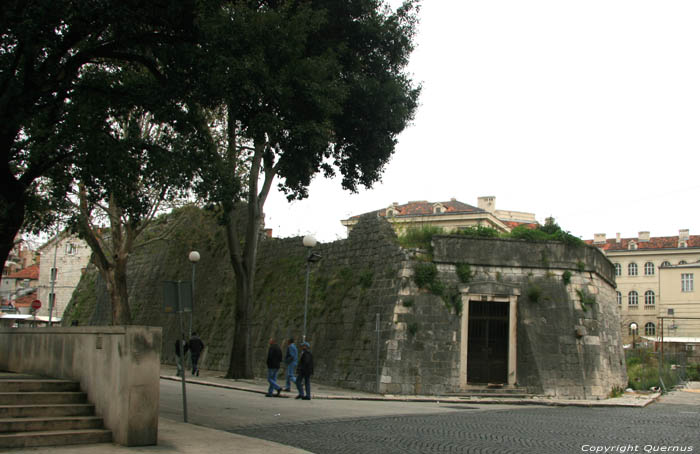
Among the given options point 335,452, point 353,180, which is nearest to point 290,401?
point 353,180

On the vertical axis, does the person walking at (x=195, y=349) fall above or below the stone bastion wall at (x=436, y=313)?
below

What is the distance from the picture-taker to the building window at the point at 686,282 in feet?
240

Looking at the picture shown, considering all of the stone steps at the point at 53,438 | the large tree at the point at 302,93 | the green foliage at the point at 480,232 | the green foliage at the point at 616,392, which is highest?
the large tree at the point at 302,93

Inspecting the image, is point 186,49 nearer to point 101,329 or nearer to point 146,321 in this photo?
point 101,329

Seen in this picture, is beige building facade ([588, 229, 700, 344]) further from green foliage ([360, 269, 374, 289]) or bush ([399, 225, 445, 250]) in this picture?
green foliage ([360, 269, 374, 289])

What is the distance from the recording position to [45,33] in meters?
11.9

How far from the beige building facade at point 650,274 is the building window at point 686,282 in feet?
1.18

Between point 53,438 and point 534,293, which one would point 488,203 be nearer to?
point 534,293

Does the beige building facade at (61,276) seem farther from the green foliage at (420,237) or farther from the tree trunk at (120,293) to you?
the green foliage at (420,237)

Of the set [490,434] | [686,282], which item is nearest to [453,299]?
[490,434]

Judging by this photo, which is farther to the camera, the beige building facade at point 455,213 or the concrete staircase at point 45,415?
the beige building facade at point 455,213

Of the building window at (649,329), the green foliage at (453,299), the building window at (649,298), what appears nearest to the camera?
the green foliage at (453,299)

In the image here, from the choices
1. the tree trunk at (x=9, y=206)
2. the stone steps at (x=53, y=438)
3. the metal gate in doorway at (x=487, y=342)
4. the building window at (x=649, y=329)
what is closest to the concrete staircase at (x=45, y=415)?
the stone steps at (x=53, y=438)

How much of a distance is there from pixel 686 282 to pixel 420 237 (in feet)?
200
